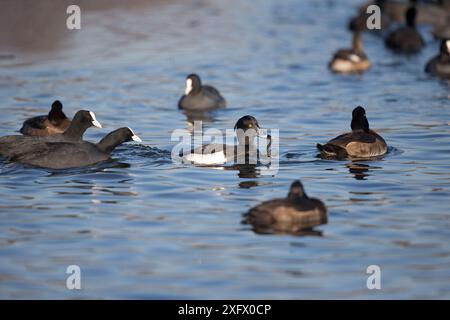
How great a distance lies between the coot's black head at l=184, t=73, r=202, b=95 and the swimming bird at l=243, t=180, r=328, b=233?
10367 mm

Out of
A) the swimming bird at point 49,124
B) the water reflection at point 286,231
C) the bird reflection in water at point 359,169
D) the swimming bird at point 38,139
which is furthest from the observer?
the swimming bird at point 49,124

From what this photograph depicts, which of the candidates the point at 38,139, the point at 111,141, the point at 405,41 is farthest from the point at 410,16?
the point at 38,139

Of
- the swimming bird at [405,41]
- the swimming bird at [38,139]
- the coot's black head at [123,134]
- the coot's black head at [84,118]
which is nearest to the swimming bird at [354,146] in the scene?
the coot's black head at [123,134]

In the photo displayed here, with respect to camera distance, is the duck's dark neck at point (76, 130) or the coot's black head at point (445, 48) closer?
the duck's dark neck at point (76, 130)

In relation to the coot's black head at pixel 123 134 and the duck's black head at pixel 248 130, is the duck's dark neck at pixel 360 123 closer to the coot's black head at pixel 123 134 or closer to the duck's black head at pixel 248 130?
the duck's black head at pixel 248 130

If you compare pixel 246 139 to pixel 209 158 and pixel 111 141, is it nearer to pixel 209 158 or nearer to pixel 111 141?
pixel 209 158

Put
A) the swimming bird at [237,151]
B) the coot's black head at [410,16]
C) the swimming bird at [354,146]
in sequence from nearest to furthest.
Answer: the swimming bird at [237,151], the swimming bird at [354,146], the coot's black head at [410,16]

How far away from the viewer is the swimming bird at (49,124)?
19844mm

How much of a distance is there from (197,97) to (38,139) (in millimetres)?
6625

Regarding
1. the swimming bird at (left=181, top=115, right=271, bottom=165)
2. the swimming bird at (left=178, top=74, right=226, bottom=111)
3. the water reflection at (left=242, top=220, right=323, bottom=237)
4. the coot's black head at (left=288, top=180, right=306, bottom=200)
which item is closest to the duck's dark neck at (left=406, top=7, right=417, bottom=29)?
the swimming bird at (left=178, top=74, right=226, bottom=111)

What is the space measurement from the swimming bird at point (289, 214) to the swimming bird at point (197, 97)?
10328mm

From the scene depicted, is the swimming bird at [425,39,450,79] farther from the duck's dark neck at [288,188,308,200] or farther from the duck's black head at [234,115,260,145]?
the duck's dark neck at [288,188,308,200]

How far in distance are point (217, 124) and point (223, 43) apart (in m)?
11.5
